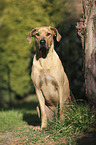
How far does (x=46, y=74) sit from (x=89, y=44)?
3.40 ft

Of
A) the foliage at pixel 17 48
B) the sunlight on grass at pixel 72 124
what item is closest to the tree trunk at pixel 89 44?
the sunlight on grass at pixel 72 124

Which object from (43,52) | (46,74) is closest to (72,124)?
(46,74)

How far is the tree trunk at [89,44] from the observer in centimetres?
407

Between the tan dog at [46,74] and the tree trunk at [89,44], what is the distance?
0.69 meters

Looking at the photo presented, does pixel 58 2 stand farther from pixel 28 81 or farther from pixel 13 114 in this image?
pixel 28 81

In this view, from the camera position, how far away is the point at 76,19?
8.42 m

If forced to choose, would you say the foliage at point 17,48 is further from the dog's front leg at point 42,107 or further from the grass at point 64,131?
the grass at point 64,131

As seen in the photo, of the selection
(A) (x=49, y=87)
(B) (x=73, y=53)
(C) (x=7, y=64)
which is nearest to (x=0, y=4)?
(C) (x=7, y=64)

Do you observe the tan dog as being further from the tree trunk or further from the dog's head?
the tree trunk

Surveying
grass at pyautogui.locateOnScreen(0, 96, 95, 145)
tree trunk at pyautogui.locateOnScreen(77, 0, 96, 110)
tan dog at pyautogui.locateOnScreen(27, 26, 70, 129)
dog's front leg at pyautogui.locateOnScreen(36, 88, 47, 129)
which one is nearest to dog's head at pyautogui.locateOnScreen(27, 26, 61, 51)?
tan dog at pyautogui.locateOnScreen(27, 26, 70, 129)

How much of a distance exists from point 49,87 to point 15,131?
1150 millimetres

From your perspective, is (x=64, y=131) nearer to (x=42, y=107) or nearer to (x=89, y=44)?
(x=42, y=107)

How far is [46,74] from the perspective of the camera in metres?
4.68

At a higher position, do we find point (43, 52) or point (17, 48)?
point (43, 52)
